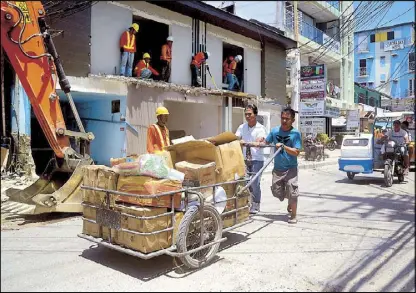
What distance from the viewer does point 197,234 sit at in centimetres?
349

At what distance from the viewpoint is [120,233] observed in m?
3.19

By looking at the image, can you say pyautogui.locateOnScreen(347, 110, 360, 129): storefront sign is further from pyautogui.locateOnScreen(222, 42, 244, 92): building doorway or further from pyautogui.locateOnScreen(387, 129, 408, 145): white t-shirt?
pyautogui.locateOnScreen(222, 42, 244, 92): building doorway

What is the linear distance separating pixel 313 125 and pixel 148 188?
10062 mm

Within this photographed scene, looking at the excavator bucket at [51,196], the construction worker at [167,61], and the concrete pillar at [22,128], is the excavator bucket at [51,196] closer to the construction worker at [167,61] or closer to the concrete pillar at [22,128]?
the concrete pillar at [22,128]

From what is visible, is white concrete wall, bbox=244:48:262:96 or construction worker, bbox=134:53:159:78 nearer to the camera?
construction worker, bbox=134:53:159:78

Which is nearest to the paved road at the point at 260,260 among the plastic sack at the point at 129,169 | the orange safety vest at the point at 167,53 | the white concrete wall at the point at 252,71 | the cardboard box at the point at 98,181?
the cardboard box at the point at 98,181

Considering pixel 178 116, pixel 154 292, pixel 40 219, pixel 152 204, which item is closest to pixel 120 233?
pixel 152 204

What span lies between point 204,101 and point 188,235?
8634mm

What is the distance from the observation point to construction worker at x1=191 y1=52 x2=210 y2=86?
36.2ft

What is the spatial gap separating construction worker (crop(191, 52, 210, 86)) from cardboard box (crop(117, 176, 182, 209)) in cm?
831

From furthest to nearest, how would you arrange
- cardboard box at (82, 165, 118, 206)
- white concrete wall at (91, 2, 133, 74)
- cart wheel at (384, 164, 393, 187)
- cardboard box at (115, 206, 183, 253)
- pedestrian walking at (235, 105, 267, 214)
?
1. cart wheel at (384, 164, 393, 187)
2. pedestrian walking at (235, 105, 267, 214)
3. white concrete wall at (91, 2, 133, 74)
4. cardboard box at (82, 165, 118, 206)
5. cardboard box at (115, 206, 183, 253)

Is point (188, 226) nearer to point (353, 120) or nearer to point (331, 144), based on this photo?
point (331, 144)

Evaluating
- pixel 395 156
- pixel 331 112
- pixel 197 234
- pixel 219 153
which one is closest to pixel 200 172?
pixel 219 153

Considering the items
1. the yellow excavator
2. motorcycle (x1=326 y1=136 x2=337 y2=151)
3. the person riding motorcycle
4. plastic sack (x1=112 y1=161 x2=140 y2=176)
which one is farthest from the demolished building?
the person riding motorcycle
